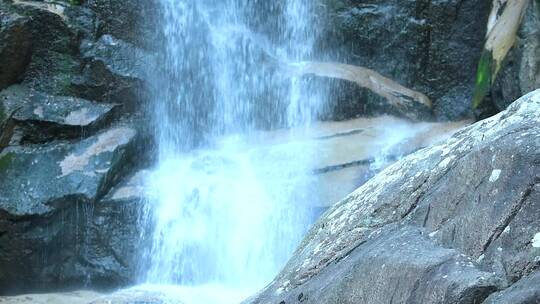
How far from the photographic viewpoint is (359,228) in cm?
343

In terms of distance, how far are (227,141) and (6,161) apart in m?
2.48

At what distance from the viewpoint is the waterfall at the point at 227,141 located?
304 inches

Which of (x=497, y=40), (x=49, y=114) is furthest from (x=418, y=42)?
(x=49, y=114)

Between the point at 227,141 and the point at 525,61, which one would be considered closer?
the point at 525,61

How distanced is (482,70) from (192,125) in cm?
339

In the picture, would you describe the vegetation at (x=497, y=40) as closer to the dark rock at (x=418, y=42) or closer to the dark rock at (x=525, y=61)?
the dark rock at (x=525, y=61)

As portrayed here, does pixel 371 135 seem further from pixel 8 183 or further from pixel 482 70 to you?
pixel 8 183

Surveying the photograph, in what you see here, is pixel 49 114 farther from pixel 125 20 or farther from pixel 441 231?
pixel 441 231

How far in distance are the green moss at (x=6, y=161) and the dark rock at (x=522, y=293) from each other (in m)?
6.49

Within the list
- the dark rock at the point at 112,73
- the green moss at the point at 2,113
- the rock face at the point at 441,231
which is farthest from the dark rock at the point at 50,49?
the rock face at the point at 441,231

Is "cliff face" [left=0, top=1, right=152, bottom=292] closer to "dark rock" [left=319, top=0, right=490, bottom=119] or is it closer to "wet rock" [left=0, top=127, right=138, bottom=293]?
"wet rock" [left=0, top=127, right=138, bottom=293]

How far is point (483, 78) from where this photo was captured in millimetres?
8539

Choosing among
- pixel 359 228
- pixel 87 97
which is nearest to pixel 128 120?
pixel 87 97

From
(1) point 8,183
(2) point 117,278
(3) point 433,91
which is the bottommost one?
(2) point 117,278
